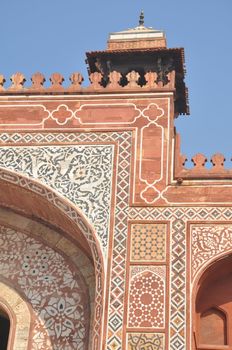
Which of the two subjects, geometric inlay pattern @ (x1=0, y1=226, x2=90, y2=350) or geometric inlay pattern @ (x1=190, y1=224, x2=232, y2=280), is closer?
geometric inlay pattern @ (x1=190, y1=224, x2=232, y2=280)

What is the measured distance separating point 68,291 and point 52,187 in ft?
4.16

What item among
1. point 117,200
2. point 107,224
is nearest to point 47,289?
point 107,224

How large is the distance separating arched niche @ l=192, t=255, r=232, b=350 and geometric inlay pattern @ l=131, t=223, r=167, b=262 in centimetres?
57

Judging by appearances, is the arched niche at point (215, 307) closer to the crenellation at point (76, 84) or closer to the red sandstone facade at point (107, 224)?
the red sandstone facade at point (107, 224)

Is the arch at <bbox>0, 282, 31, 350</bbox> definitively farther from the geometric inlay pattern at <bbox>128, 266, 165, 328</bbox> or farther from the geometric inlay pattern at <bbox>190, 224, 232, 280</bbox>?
the geometric inlay pattern at <bbox>190, 224, 232, 280</bbox>

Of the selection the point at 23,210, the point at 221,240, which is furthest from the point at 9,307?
the point at 221,240

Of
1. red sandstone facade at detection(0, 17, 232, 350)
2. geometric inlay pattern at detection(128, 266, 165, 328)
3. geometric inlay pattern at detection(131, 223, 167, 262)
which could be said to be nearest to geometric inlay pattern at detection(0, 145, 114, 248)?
red sandstone facade at detection(0, 17, 232, 350)

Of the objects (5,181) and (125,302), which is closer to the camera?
(125,302)

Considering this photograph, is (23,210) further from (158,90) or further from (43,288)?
(158,90)

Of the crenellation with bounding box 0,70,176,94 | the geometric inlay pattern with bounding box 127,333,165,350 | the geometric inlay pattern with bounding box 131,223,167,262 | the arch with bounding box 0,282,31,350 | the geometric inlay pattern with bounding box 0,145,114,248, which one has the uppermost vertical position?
the crenellation with bounding box 0,70,176,94

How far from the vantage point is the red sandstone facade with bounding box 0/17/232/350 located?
8.77 m

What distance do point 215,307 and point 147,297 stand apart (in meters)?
0.97

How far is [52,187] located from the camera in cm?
962

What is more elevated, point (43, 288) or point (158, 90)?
point (158, 90)
